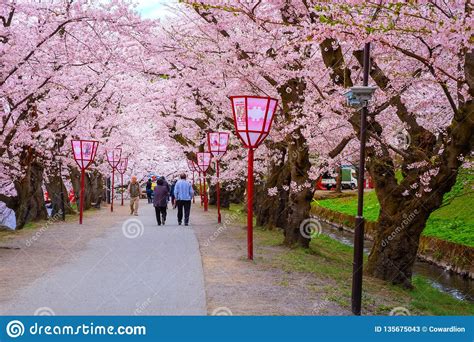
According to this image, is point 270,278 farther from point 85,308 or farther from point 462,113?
point 462,113

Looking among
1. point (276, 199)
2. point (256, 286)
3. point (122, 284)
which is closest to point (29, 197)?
point (276, 199)

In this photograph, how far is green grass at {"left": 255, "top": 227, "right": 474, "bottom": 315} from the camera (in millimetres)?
9602

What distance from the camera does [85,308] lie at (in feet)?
25.0

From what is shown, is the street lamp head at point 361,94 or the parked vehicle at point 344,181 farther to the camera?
the parked vehicle at point 344,181

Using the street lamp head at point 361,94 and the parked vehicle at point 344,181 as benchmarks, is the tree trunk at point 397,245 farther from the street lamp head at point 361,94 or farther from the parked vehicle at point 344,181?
the parked vehicle at point 344,181

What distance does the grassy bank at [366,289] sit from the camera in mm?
9613

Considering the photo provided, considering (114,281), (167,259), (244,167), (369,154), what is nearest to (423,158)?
(369,154)

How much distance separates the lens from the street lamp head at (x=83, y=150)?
75.7 ft

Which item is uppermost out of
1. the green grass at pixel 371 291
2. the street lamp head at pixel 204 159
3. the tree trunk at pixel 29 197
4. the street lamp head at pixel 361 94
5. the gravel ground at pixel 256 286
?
the street lamp head at pixel 361 94

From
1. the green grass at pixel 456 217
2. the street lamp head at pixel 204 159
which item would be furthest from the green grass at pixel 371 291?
the street lamp head at pixel 204 159

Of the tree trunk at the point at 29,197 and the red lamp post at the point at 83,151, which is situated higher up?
the red lamp post at the point at 83,151

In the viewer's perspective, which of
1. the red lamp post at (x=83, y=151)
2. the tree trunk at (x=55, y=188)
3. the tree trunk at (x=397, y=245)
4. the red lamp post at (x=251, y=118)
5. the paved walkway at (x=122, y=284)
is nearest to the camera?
the paved walkway at (x=122, y=284)

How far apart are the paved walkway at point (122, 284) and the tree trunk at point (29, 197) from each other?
24.5 ft

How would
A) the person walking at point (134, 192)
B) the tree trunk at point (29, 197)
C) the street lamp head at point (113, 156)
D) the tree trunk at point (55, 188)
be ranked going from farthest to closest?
the street lamp head at point (113, 156) → the person walking at point (134, 192) → the tree trunk at point (55, 188) → the tree trunk at point (29, 197)
